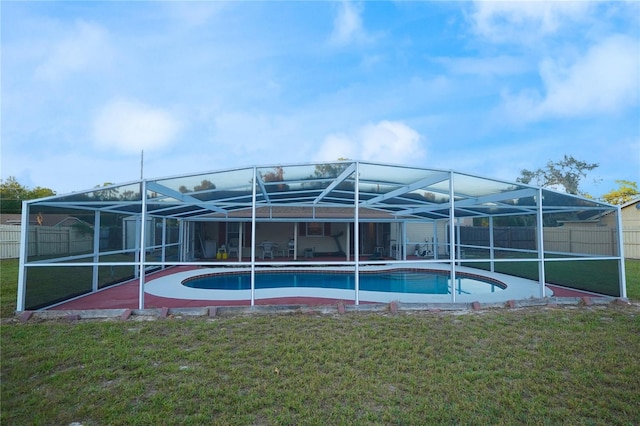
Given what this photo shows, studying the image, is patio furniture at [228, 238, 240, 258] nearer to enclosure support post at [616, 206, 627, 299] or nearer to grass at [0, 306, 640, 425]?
grass at [0, 306, 640, 425]

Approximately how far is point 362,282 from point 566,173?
31205 millimetres

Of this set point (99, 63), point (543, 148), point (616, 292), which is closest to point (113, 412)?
point (616, 292)

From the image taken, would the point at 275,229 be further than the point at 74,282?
Yes

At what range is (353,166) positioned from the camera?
668 centimetres

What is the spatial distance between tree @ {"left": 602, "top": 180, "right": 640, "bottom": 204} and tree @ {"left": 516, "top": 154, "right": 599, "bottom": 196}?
2.32m

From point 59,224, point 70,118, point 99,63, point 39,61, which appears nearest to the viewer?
point 59,224

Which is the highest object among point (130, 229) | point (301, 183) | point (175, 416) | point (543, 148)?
point (543, 148)

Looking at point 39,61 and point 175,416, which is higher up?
point 39,61

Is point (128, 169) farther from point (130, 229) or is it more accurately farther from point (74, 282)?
point (74, 282)

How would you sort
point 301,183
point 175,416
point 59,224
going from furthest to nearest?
point 301,183
point 59,224
point 175,416

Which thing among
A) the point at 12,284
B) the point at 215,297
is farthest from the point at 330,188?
the point at 12,284

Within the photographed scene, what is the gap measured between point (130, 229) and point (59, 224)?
2.90m

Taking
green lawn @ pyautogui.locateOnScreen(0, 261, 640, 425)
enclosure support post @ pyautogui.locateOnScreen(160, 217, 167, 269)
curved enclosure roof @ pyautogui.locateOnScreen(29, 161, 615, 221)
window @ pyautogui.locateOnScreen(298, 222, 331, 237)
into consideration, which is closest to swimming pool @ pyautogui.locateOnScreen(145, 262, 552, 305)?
enclosure support post @ pyautogui.locateOnScreen(160, 217, 167, 269)

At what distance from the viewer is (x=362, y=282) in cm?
1157
